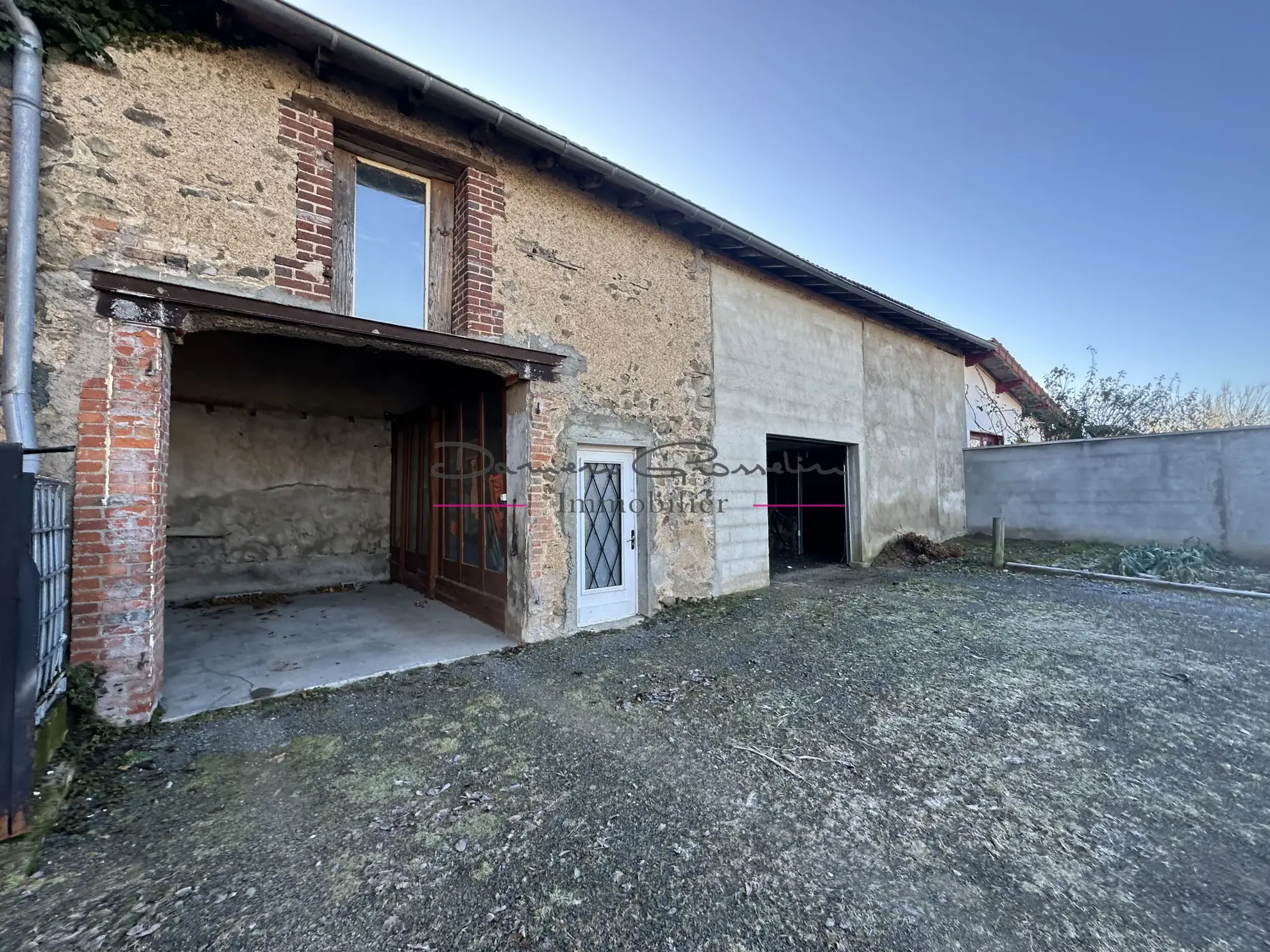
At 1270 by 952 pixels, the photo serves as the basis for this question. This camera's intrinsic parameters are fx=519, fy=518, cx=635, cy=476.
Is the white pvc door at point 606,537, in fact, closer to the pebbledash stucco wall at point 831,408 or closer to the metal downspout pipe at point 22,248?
the pebbledash stucco wall at point 831,408

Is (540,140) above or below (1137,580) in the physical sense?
above

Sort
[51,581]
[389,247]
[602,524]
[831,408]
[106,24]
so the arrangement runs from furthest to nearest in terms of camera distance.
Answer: [831,408] < [602,524] < [389,247] < [106,24] < [51,581]

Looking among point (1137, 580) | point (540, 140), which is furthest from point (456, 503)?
point (1137, 580)

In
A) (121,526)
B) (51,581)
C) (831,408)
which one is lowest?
(51,581)

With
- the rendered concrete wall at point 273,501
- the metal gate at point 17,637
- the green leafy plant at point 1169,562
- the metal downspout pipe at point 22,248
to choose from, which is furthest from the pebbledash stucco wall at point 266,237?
the green leafy plant at point 1169,562

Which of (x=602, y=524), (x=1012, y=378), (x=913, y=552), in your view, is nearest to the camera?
(x=602, y=524)

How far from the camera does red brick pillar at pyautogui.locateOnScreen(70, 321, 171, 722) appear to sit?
2928 millimetres

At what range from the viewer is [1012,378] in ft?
43.4

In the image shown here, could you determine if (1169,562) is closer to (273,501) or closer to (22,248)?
(22,248)

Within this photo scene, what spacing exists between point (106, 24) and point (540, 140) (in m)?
2.74

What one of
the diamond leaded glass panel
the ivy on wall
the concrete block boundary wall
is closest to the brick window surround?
the ivy on wall

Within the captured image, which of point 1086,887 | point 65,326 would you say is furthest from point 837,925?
point 65,326

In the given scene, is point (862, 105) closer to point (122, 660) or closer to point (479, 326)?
point (479, 326)

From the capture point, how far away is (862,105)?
8469 mm
